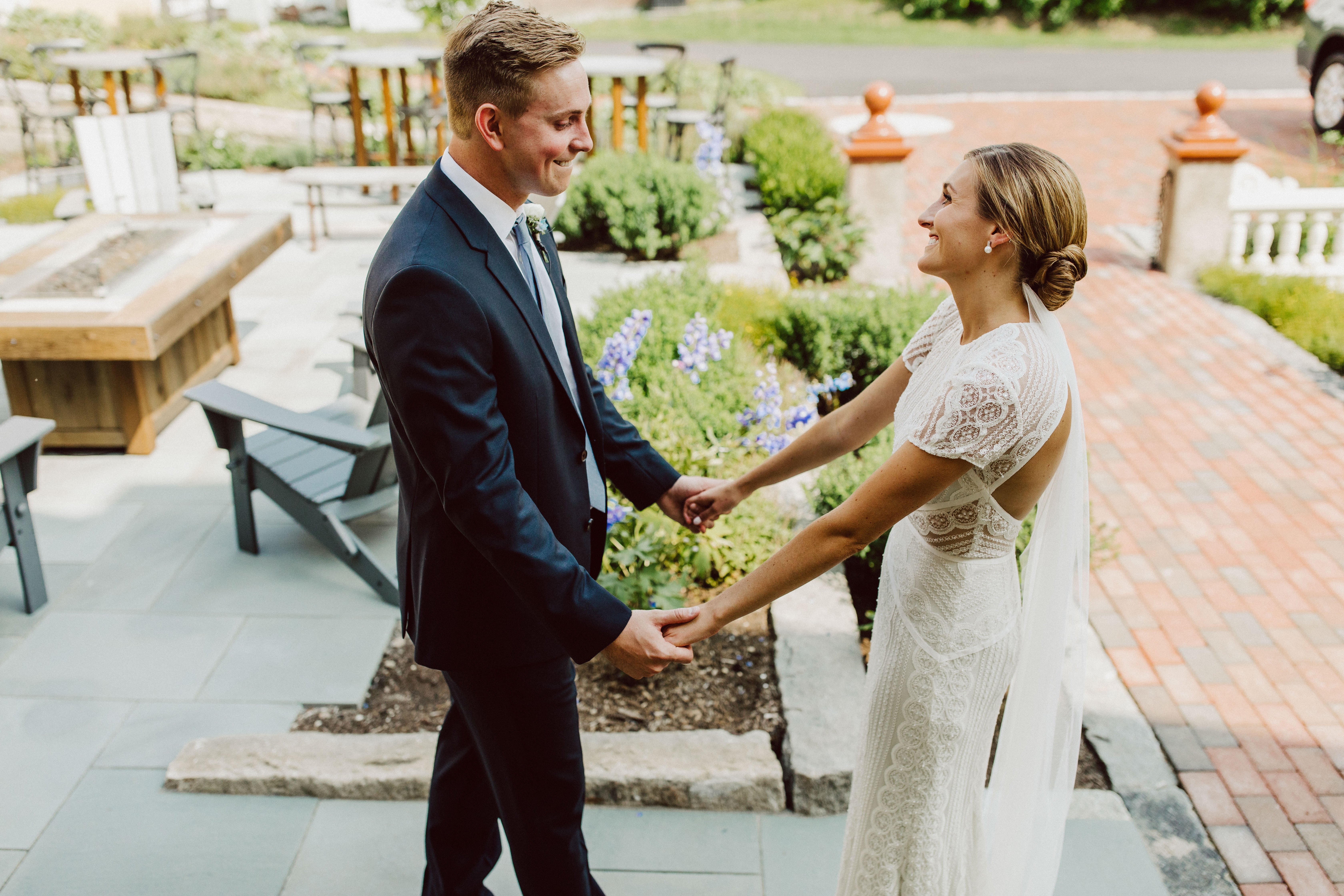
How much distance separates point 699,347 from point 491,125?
7.79 feet

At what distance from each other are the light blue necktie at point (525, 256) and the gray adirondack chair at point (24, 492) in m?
2.50

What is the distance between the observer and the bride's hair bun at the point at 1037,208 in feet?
6.37

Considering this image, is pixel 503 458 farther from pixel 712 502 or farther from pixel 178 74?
pixel 178 74

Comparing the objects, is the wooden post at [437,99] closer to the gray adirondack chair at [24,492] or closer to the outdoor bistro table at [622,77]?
the outdoor bistro table at [622,77]

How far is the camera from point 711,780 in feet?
9.72

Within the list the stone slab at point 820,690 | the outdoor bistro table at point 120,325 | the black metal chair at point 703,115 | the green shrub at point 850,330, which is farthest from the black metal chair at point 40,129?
the stone slab at point 820,690

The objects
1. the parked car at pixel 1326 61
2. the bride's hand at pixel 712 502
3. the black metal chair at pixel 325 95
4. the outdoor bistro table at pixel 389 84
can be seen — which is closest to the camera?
the bride's hand at pixel 712 502

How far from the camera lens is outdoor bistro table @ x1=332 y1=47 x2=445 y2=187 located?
33.2 feet

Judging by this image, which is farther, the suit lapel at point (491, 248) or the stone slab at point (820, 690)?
the stone slab at point (820, 690)

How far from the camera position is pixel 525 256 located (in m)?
2.16

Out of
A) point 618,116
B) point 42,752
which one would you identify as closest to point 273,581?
point 42,752

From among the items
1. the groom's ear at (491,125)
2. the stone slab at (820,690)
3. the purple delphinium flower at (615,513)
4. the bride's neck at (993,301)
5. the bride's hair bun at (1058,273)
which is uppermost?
the groom's ear at (491,125)

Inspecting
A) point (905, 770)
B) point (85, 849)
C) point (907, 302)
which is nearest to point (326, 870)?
point (85, 849)

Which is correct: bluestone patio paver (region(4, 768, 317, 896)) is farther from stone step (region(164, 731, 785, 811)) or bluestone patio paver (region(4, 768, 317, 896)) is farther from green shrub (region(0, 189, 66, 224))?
green shrub (region(0, 189, 66, 224))
